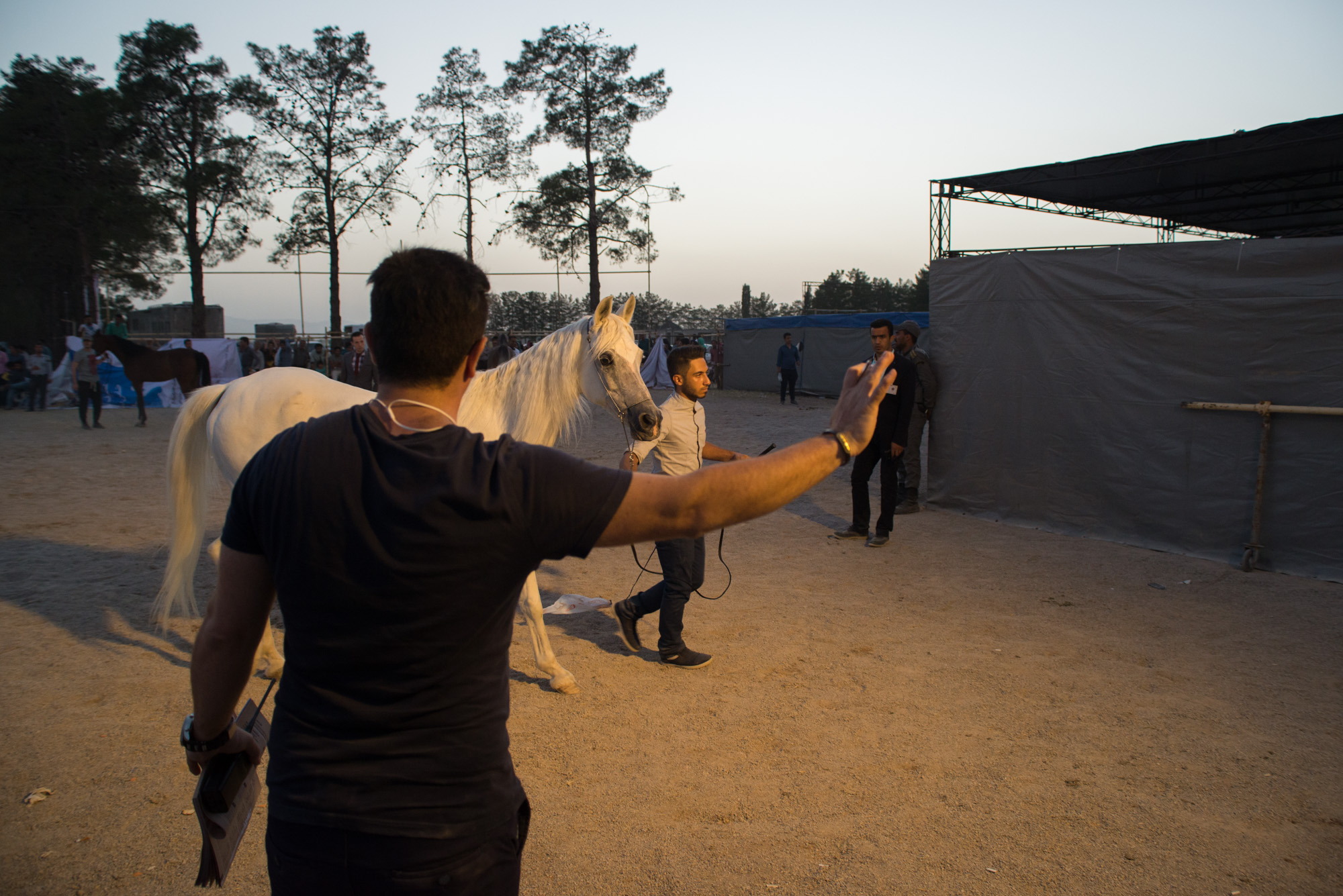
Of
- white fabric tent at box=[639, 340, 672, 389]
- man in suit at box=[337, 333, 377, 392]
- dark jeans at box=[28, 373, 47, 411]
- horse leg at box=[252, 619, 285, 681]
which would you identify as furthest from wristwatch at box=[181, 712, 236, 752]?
white fabric tent at box=[639, 340, 672, 389]

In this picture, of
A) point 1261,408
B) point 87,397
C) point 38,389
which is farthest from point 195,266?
point 1261,408

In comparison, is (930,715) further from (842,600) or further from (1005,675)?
(842,600)

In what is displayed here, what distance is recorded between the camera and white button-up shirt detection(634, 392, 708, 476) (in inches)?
177

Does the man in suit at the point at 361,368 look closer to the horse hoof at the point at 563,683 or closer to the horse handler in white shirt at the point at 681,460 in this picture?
the horse handler in white shirt at the point at 681,460

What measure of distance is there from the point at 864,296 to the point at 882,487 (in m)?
51.9

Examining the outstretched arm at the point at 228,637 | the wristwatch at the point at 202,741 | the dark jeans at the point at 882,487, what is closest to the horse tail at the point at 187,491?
the wristwatch at the point at 202,741

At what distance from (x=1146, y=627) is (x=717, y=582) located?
305cm

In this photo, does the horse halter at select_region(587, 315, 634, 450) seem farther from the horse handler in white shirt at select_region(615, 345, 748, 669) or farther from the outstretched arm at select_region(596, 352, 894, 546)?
the outstretched arm at select_region(596, 352, 894, 546)

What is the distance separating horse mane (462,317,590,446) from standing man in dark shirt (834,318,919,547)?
3.58m

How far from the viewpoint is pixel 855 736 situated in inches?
150

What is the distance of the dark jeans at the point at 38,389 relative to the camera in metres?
19.0

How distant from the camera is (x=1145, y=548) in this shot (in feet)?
23.6

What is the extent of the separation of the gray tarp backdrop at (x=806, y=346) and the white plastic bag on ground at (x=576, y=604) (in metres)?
16.8

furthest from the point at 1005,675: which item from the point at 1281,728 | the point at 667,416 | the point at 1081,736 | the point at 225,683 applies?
the point at 225,683
